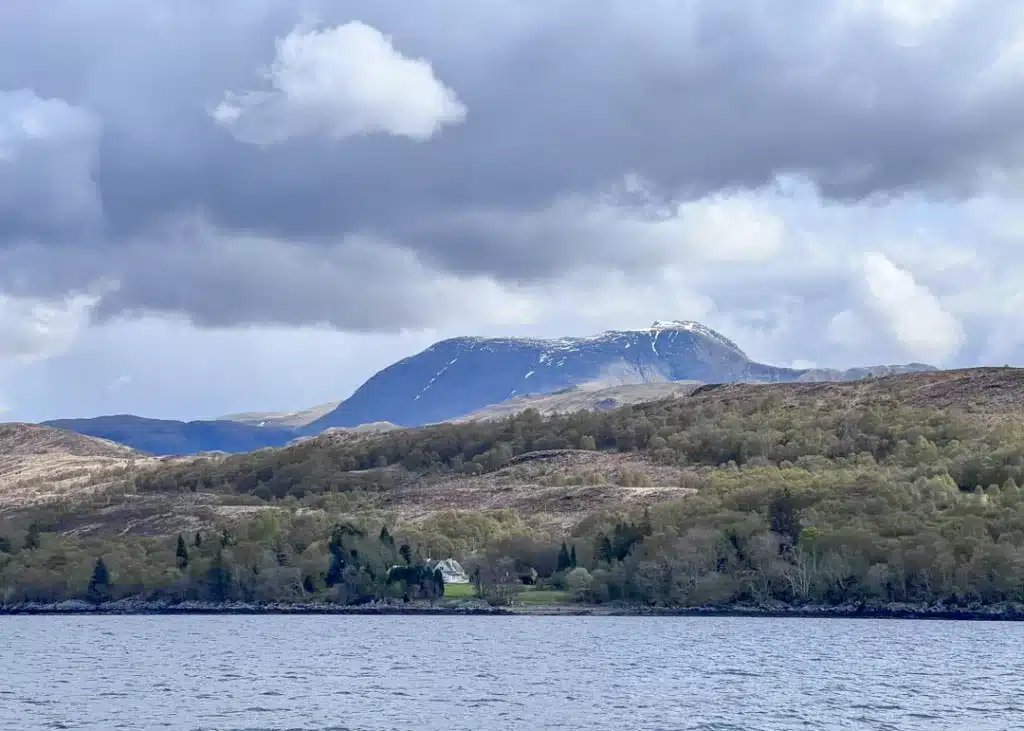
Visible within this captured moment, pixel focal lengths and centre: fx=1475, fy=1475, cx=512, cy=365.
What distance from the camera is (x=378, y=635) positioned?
15338 cm

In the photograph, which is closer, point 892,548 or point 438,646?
point 438,646

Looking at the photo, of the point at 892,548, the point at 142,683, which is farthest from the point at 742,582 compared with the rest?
the point at 142,683

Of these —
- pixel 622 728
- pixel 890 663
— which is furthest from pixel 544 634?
pixel 622 728

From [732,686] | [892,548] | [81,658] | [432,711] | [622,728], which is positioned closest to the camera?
[622,728]

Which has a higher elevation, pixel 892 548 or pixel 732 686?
pixel 892 548

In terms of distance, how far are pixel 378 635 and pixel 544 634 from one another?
17287 millimetres

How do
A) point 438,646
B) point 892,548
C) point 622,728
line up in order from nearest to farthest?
point 622,728 → point 438,646 → point 892,548

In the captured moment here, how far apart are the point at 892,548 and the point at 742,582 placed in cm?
2028

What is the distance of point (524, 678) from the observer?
328ft

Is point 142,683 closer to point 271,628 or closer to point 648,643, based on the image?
point 648,643

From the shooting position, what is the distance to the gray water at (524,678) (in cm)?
7750

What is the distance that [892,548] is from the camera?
182 meters

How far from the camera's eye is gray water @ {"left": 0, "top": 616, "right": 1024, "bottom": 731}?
7750 cm

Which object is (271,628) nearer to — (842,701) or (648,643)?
(648,643)
